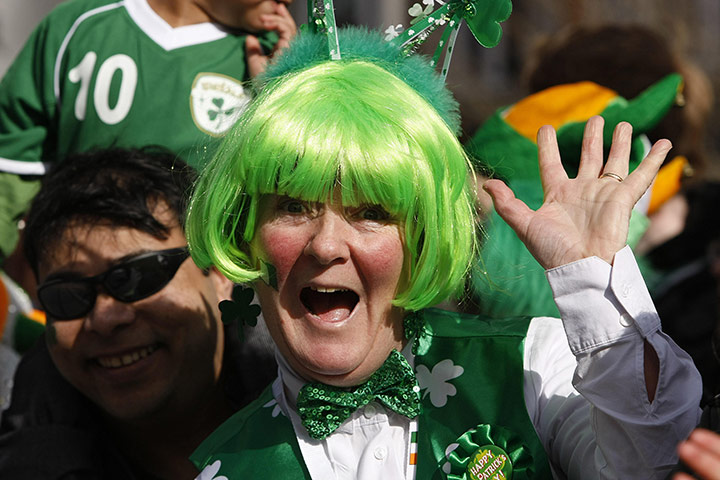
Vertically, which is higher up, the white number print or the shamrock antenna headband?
the shamrock antenna headband

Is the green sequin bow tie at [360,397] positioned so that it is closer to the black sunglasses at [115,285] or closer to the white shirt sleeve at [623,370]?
the white shirt sleeve at [623,370]

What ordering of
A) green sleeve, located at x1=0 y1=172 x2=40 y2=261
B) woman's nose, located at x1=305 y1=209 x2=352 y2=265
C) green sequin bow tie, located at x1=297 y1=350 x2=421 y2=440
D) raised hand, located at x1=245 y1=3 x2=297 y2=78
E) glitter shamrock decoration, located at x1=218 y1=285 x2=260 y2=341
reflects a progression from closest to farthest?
woman's nose, located at x1=305 y1=209 x2=352 y2=265 → green sequin bow tie, located at x1=297 y1=350 x2=421 y2=440 → glitter shamrock decoration, located at x1=218 y1=285 x2=260 y2=341 → raised hand, located at x1=245 y1=3 x2=297 y2=78 → green sleeve, located at x1=0 y1=172 x2=40 y2=261

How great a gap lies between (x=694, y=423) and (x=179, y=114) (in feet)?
5.09

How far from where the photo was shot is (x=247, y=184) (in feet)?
5.14

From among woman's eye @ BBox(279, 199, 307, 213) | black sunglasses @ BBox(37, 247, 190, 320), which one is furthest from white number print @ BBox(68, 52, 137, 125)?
woman's eye @ BBox(279, 199, 307, 213)

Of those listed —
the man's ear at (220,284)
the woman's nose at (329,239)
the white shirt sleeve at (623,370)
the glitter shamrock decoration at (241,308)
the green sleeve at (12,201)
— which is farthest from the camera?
the green sleeve at (12,201)

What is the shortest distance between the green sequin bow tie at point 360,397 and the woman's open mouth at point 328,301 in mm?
121

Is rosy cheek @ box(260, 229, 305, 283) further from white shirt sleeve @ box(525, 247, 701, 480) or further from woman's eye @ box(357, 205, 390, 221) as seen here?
white shirt sleeve @ box(525, 247, 701, 480)

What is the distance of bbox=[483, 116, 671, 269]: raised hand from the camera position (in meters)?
1.42

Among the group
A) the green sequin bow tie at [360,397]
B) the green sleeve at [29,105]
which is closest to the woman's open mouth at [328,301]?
the green sequin bow tie at [360,397]

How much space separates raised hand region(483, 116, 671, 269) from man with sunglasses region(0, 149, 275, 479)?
803 millimetres

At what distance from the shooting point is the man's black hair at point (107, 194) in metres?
2.14

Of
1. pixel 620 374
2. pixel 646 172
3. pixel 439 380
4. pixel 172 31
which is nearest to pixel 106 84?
pixel 172 31

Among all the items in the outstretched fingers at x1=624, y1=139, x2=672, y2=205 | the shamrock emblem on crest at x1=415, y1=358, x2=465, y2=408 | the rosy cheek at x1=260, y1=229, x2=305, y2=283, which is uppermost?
the outstretched fingers at x1=624, y1=139, x2=672, y2=205
